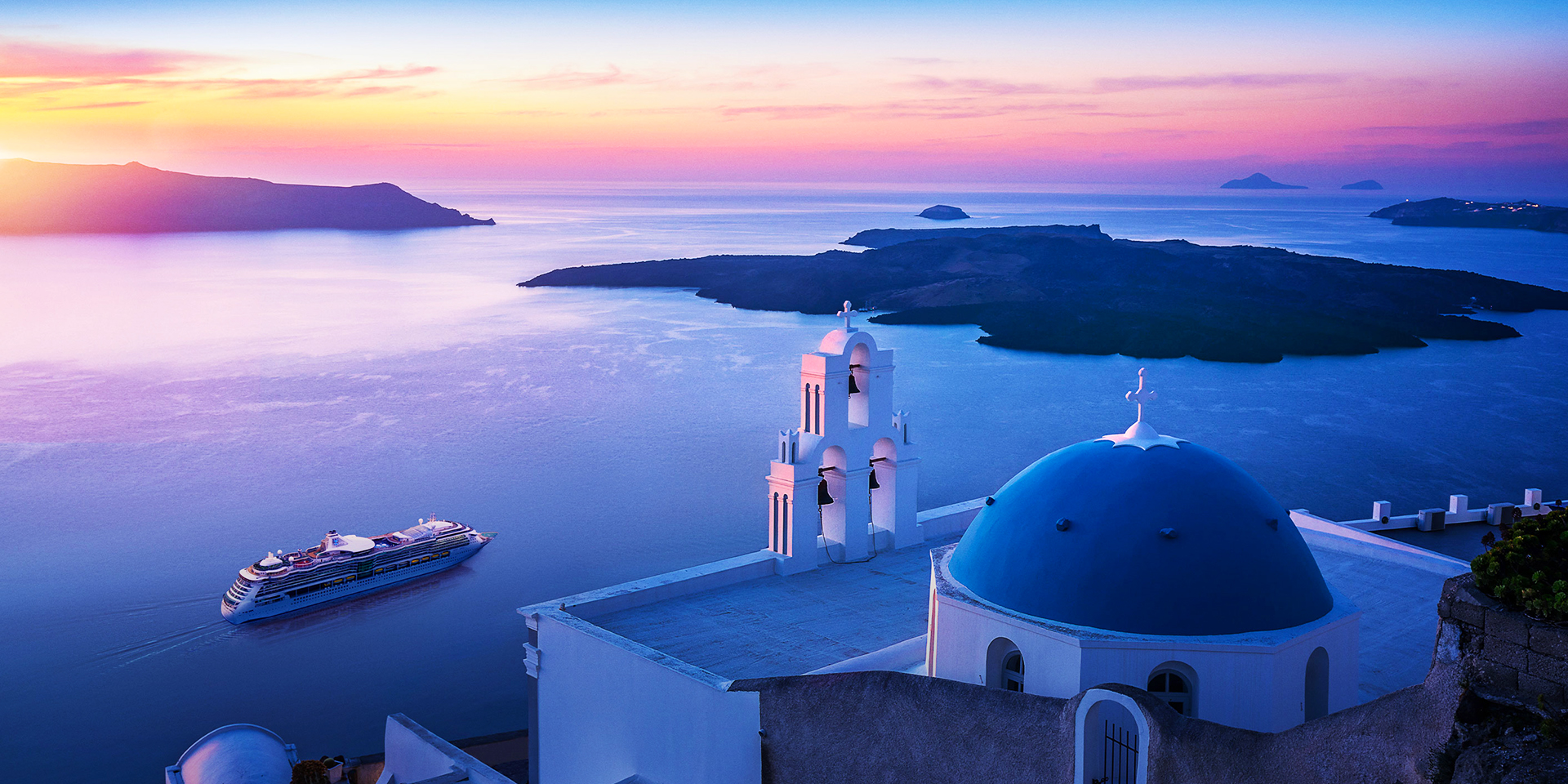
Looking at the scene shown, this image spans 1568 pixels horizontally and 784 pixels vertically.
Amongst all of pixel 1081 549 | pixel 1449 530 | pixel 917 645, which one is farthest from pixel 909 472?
pixel 1449 530

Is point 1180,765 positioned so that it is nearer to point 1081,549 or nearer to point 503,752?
point 1081,549

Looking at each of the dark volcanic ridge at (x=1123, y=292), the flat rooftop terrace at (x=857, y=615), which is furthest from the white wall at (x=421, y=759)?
the dark volcanic ridge at (x=1123, y=292)

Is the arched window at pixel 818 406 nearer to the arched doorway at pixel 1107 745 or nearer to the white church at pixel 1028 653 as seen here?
the white church at pixel 1028 653

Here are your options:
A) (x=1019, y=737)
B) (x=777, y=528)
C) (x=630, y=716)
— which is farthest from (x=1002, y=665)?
(x=777, y=528)

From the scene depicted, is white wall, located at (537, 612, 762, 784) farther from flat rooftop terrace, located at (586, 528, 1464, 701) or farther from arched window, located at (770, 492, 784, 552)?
arched window, located at (770, 492, 784, 552)

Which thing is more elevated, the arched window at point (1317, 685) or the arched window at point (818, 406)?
the arched window at point (818, 406)

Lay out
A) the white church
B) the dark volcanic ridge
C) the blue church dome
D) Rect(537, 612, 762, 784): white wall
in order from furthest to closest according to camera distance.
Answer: the dark volcanic ridge < Rect(537, 612, 762, 784): white wall < the blue church dome < the white church

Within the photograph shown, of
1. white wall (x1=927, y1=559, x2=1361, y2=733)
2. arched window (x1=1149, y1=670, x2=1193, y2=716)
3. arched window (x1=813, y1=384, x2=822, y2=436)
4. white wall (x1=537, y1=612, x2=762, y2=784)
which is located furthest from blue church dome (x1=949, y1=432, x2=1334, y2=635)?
arched window (x1=813, y1=384, x2=822, y2=436)
